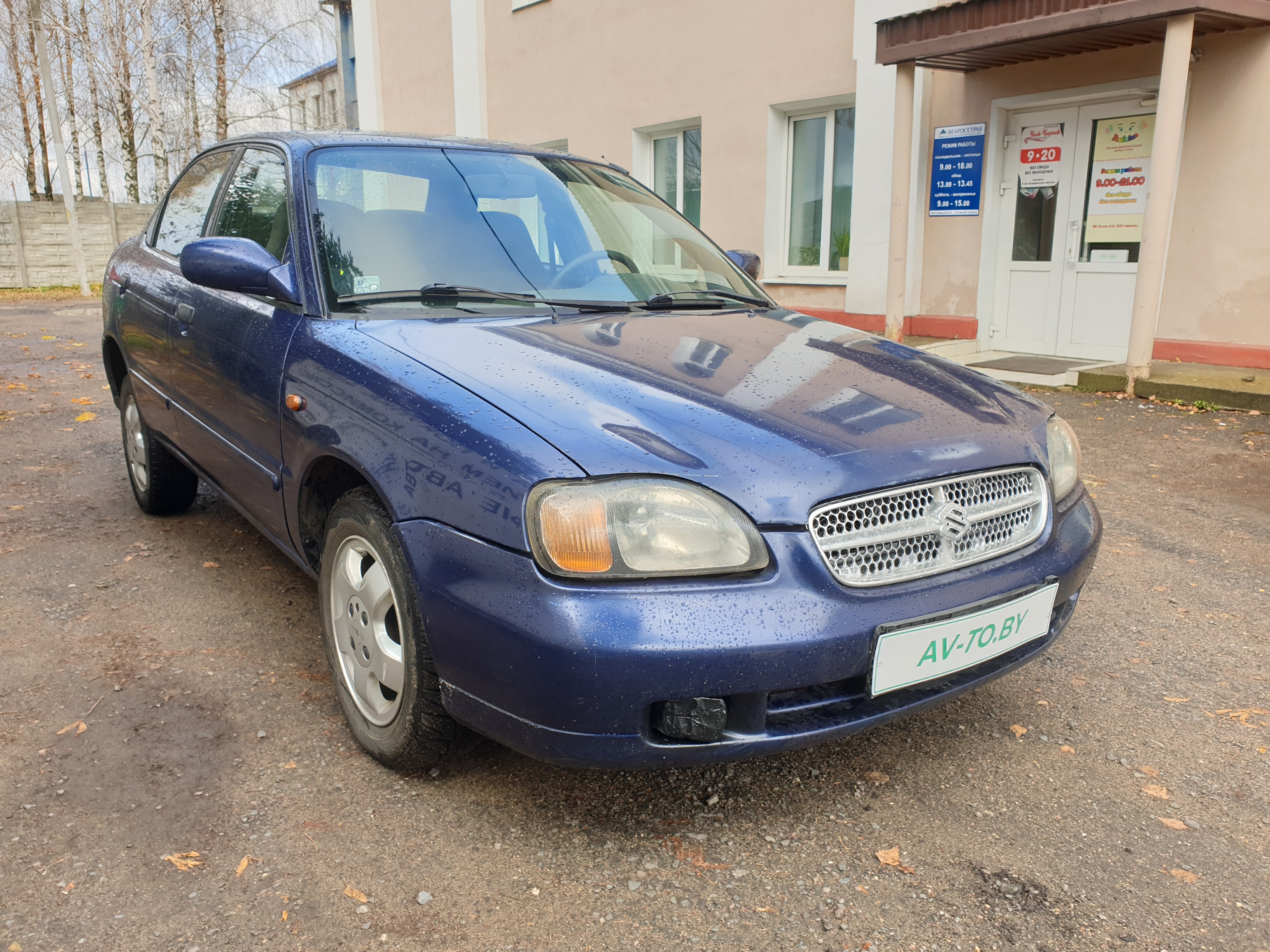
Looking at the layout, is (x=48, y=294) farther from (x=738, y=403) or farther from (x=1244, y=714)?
(x=1244, y=714)

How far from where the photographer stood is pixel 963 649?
2113 millimetres

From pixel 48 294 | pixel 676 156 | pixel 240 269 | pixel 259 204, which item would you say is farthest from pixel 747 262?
pixel 48 294

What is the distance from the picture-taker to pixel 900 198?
9.17 m

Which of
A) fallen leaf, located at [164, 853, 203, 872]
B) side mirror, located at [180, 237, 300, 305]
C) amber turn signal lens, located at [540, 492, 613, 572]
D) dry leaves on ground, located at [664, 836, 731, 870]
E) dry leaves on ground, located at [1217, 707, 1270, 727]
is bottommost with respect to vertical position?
dry leaves on ground, located at [1217, 707, 1270, 727]

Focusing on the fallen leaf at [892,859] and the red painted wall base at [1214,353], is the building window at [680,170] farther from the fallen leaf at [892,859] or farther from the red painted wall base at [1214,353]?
the fallen leaf at [892,859]

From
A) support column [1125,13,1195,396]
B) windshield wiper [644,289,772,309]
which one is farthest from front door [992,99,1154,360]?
windshield wiper [644,289,772,309]

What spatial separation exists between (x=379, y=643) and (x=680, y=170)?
11.5 meters

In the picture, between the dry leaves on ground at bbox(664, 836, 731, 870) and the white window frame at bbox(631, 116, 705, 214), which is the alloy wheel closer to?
the dry leaves on ground at bbox(664, 836, 731, 870)

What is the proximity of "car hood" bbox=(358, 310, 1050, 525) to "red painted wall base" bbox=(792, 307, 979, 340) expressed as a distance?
22.7 feet

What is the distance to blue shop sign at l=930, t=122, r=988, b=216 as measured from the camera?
9.36m

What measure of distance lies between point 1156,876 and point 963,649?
0.61m

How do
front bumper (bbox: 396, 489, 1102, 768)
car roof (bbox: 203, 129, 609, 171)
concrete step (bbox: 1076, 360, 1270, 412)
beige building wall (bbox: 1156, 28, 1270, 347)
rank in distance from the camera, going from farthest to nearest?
beige building wall (bbox: 1156, 28, 1270, 347) → concrete step (bbox: 1076, 360, 1270, 412) → car roof (bbox: 203, 129, 609, 171) → front bumper (bbox: 396, 489, 1102, 768)

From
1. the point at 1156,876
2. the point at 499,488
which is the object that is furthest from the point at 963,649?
the point at 499,488

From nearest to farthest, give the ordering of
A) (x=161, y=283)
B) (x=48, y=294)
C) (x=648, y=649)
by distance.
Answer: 1. (x=648, y=649)
2. (x=161, y=283)
3. (x=48, y=294)
